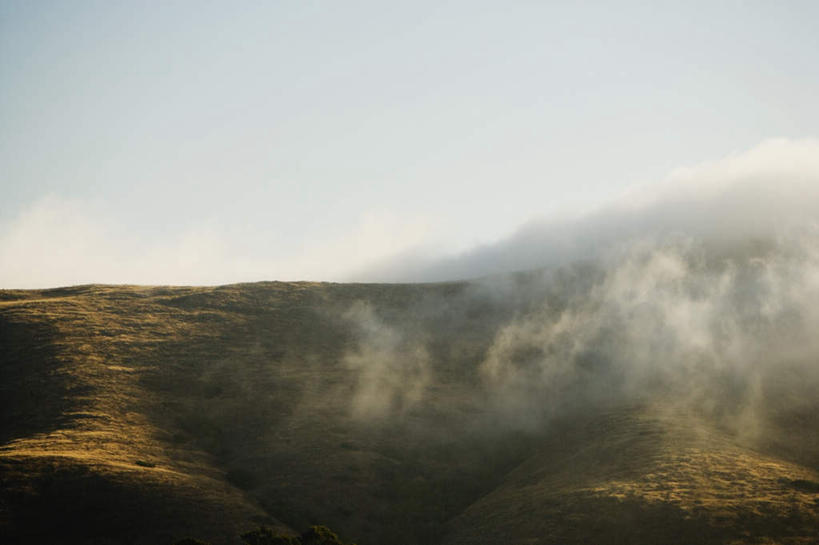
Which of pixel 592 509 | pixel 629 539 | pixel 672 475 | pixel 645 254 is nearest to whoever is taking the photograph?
pixel 629 539

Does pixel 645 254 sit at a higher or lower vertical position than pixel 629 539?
higher

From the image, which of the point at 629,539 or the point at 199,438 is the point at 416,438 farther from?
the point at 629,539

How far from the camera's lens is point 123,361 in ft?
223

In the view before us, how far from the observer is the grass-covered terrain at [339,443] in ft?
121

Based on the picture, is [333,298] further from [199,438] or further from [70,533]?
[70,533]

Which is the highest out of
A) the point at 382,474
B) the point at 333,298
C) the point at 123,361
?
the point at 333,298

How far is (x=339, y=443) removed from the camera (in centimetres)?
5531

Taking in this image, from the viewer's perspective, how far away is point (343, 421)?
60312mm

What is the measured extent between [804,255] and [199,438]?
100 metres

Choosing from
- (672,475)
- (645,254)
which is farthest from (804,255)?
(672,475)

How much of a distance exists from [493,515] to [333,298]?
219 feet

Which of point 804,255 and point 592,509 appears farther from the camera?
point 804,255

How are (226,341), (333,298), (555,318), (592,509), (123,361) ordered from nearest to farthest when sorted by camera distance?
(592,509), (123,361), (226,341), (555,318), (333,298)

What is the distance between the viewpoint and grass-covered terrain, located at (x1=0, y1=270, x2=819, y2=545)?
3688 cm
